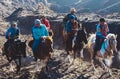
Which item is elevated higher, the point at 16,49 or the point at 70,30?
the point at 70,30

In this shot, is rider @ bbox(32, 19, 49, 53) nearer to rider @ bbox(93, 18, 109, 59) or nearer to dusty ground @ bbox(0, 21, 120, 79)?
dusty ground @ bbox(0, 21, 120, 79)

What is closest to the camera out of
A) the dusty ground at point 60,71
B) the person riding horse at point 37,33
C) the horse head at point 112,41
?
the horse head at point 112,41

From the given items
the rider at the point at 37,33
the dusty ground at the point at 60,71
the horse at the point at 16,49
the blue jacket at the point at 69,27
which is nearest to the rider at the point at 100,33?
the dusty ground at the point at 60,71

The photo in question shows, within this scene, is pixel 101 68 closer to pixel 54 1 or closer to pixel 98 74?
pixel 98 74

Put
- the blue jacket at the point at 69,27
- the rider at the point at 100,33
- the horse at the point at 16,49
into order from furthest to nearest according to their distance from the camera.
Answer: the blue jacket at the point at 69,27 → the horse at the point at 16,49 → the rider at the point at 100,33

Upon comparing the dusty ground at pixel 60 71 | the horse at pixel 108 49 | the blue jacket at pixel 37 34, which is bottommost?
the dusty ground at pixel 60 71

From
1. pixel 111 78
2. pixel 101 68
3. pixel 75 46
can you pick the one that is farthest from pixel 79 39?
pixel 111 78

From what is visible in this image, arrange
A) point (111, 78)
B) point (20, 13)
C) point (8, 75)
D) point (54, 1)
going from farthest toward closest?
point (54, 1) < point (20, 13) < point (8, 75) < point (111, 78)

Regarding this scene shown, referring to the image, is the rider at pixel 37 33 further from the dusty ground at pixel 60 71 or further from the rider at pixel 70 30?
the rider at pixel 70 30

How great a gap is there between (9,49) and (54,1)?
82.9 meters

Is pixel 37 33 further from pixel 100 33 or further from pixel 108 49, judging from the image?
pixel 108 49

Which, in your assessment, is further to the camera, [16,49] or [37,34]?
[16,49]

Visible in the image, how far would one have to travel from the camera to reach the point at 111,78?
14305 mm

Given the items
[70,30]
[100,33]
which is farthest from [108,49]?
[70,30]
